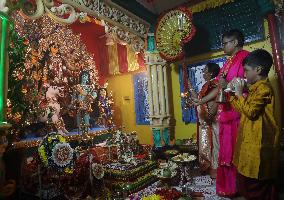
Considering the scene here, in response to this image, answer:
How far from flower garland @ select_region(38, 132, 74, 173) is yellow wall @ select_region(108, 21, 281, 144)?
356cm

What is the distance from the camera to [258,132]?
2938mm

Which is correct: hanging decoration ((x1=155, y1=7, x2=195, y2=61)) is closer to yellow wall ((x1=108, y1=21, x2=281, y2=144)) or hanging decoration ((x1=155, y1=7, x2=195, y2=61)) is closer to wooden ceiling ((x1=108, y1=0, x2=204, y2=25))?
wooden ceiling ((x1=108, y1=0, x2=204, y2=25))

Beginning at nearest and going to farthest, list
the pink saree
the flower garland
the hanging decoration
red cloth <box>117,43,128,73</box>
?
1. the pink saree
2. the flower garland
3. the hanging decoration
4. red cloth <box>117,43,128,73</box>

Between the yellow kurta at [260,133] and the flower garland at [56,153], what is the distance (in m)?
2.43

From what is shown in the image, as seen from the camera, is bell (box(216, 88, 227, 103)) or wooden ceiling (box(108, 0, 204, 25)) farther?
wooden ceiling (box(108, 0, 204, 25))

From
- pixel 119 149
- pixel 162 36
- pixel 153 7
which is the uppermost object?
pixel 153 7

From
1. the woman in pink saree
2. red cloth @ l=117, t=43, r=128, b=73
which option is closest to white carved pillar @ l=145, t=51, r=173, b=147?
red cloth @ l=117, t=43, r=128, b=73

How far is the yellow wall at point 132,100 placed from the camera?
6.28 meters

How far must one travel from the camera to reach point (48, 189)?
13.5 feet

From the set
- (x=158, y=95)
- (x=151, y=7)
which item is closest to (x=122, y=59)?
(x=151, y=7)

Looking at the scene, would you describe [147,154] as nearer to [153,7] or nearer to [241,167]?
[241,167]

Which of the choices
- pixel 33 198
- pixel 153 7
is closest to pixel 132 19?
pixel 153 7

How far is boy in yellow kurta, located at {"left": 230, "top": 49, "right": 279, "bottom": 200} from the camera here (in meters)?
2.90

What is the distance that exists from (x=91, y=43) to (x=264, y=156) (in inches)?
Result: 327
